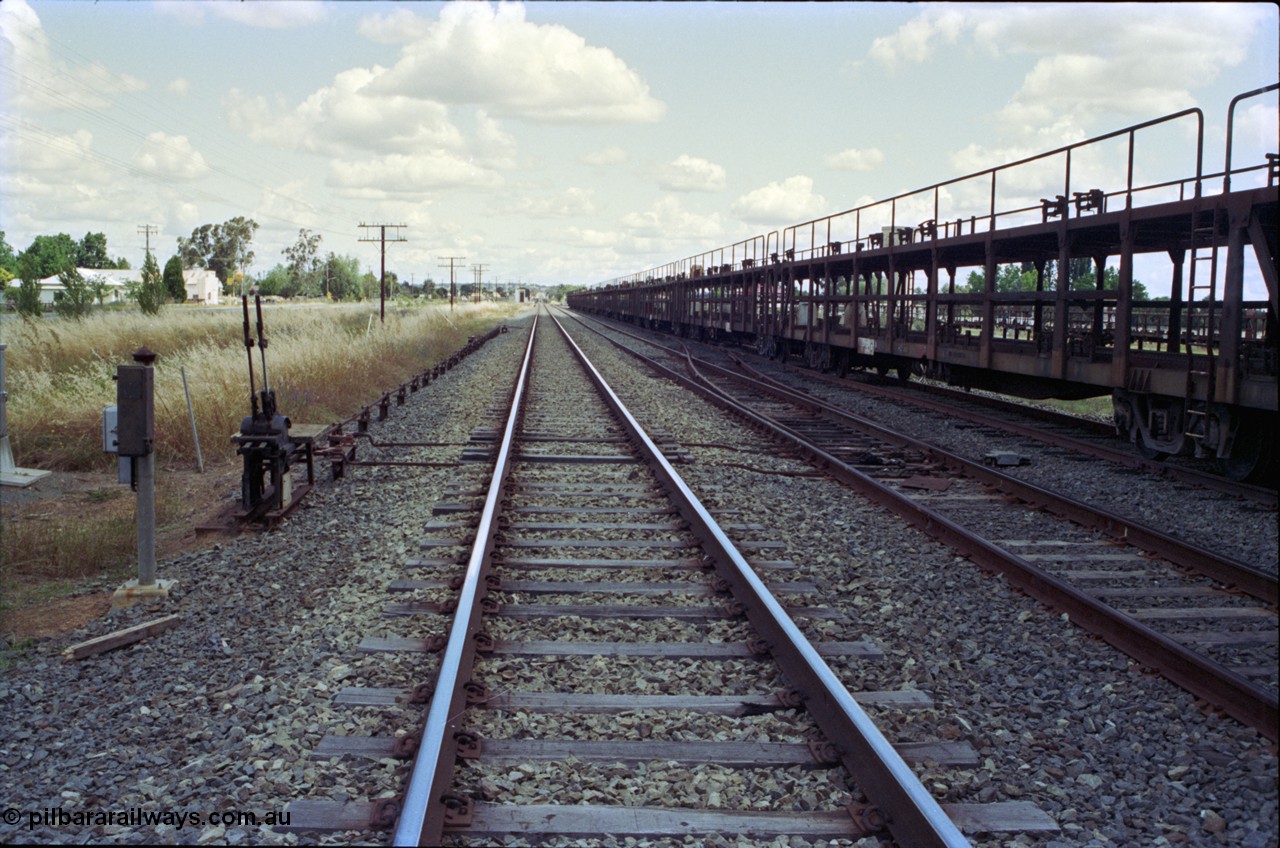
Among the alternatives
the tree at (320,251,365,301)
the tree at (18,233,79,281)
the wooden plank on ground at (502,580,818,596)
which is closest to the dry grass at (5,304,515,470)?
the wooden plank on ground at (502,580,818,596)

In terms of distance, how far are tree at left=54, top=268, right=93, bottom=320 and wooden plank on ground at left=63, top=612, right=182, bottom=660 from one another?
2479cm

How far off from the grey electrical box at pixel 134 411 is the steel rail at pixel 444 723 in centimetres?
206

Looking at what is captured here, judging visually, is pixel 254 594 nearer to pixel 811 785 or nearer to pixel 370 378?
pixel 811 785

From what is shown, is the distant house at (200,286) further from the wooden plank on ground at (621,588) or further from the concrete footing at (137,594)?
the wooden plank on ground at (621,588)

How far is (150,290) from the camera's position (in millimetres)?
31859

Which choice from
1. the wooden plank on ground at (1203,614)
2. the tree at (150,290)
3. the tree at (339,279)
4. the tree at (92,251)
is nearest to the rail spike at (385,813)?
the wooden plank on ground at (1203,614)

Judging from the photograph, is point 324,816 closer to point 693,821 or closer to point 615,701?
point 693,821

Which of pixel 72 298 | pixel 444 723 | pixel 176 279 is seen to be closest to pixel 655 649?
pixel 444 723

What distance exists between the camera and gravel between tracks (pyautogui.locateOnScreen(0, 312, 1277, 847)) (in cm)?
324

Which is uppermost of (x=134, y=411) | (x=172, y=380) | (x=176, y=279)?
(x=176, y=279)

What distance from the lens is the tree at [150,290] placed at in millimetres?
31250

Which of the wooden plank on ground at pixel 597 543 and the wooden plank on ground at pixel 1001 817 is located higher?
the wooden plank on ground at pixel 597 543

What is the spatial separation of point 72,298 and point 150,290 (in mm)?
5111

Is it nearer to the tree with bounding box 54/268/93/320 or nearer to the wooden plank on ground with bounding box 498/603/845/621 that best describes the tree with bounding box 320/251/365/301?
the tree with bounding box 54/268/93/320
